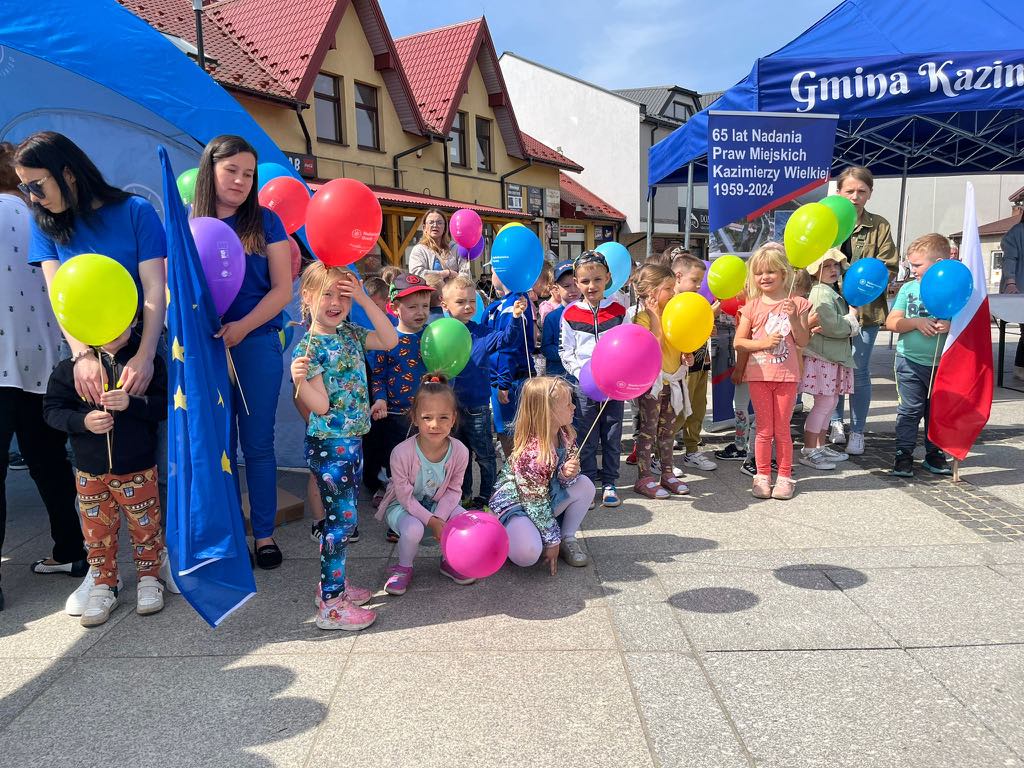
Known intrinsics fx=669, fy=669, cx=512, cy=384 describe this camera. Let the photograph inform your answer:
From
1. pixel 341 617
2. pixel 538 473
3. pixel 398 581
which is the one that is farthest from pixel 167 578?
pixel 538 473

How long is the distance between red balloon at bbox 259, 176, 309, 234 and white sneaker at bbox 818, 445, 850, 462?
417 cm

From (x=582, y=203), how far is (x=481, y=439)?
2399 cm

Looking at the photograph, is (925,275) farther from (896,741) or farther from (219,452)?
(219,452)

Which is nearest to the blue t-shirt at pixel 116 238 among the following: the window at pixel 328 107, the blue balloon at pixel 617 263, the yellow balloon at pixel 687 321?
the yellow balloon at pixel 687 321

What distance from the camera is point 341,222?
115 inches

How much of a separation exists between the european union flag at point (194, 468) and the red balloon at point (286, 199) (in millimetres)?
957

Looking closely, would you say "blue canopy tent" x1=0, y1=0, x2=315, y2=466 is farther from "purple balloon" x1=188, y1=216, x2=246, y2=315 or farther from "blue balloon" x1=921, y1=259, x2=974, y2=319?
"blue balloon" x1=921, y1=259, x2=974, y2=319

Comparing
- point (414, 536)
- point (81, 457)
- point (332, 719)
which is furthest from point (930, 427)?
point (81, 457)

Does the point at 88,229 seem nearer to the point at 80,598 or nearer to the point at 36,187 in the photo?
the point at 36,187

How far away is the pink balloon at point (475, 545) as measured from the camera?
117 inches

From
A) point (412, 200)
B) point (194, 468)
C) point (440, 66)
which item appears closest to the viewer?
point (194, 468)

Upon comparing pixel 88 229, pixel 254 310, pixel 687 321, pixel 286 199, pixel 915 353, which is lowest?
pixel 915 353

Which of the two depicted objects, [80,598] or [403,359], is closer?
[80,598]

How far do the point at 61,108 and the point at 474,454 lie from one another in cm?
333
